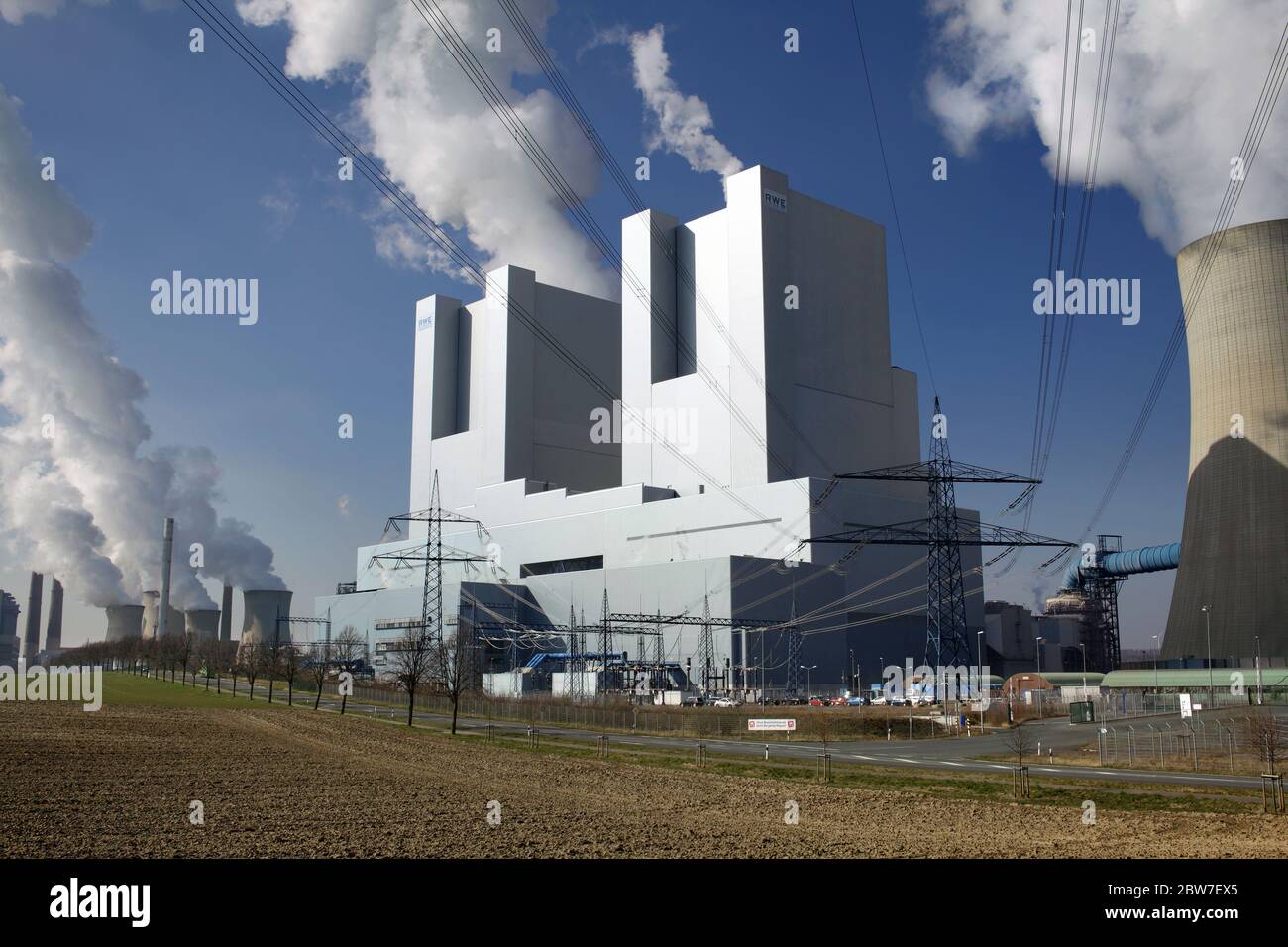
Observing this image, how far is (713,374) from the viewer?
236 ft

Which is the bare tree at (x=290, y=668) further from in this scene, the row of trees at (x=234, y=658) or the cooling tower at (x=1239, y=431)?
the cooling tower at (x=1239, y=431)

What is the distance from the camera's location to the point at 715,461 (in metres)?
70.8

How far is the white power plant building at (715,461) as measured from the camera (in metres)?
63.6

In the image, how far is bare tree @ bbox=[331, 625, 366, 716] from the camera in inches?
3106

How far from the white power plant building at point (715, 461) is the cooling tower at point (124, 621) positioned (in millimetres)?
34805

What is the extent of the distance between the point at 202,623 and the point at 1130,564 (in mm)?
89350

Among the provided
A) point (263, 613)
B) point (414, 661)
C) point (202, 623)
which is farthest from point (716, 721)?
point (202, 623)

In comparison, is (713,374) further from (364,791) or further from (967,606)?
(364,791)

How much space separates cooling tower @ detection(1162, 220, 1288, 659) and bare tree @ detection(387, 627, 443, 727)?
3802 cm

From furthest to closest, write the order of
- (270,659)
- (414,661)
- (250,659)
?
(250,659) < (270,659) < (414,661)

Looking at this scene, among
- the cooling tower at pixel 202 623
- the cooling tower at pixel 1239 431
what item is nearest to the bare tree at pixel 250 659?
the cooling tower at pixel 202 623

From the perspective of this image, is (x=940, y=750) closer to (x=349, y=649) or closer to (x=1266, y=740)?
(x=1266, y=740)
